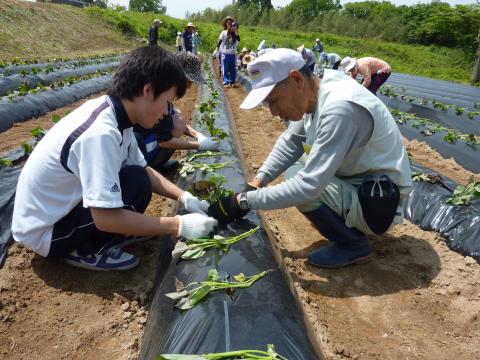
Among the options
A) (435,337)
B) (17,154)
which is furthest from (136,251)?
(17,154)

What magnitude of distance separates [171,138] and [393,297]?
Answer: 92.3 inches

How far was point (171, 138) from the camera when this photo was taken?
146 inches

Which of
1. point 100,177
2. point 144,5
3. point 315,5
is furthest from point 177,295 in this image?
point 315,5

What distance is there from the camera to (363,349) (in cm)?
213

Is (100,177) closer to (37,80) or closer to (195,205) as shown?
(195,205)

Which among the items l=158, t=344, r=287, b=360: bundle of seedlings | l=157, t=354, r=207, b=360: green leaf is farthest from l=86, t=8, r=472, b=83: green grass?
l=157, t=354, r=207, b=360: green leaf

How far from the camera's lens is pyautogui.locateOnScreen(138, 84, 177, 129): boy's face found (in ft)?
6.26

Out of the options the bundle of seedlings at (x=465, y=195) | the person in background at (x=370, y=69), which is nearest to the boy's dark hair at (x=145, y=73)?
the bundle of seedlings at (x=465, y=195)

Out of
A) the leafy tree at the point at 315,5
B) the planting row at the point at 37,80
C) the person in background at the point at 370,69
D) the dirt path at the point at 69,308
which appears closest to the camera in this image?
the dirt path at the point at 69,308

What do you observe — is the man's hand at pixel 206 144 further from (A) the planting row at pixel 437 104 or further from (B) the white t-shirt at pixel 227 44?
(B) the white t-shirt at pixel 227 44

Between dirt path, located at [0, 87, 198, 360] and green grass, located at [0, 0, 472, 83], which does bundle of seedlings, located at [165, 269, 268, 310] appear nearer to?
dirt path, located at [0, 87, 198, 360]

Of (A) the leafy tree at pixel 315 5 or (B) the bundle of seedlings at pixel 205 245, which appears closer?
(B) the bundle of seedlings at pixel 205 245

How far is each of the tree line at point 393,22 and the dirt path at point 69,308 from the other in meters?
26.8

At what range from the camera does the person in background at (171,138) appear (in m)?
3.58
